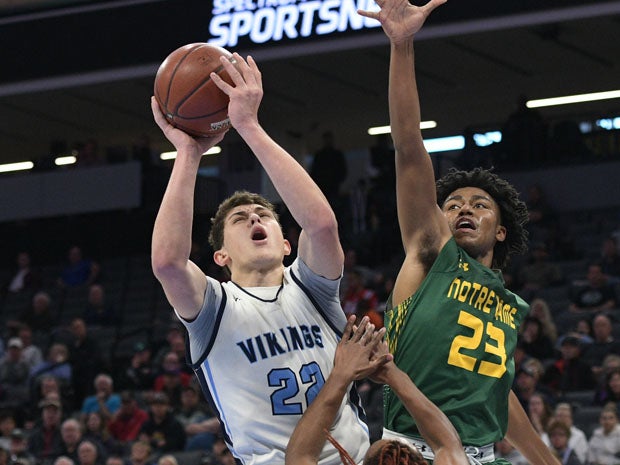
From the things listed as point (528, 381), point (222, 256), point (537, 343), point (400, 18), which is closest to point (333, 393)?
point (222, 256)

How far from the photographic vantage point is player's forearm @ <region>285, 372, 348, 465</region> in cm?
455

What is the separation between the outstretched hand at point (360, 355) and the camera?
4605 millimetres

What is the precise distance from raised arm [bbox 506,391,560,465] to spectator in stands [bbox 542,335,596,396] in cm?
661

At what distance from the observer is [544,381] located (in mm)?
12266

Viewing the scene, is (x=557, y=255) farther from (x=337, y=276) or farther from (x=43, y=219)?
(x=337, y=276)

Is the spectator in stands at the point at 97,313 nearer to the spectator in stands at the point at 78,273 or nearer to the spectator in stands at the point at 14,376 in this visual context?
the spectator in stands at the point at 78,273

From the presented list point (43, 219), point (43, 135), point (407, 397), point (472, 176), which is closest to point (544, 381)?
point (472, 176)

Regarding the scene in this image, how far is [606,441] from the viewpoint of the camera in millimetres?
10703

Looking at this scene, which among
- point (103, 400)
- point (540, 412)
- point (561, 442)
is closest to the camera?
point (561, 442)

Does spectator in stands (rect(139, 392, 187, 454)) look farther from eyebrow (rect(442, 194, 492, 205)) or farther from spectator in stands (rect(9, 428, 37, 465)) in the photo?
eyebrow (rect(442, 194, 492, 205))

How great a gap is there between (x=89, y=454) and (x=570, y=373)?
16.8ft

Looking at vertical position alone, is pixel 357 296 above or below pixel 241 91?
above

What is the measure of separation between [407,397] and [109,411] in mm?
10281

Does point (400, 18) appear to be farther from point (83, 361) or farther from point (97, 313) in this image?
point (97, 313)
